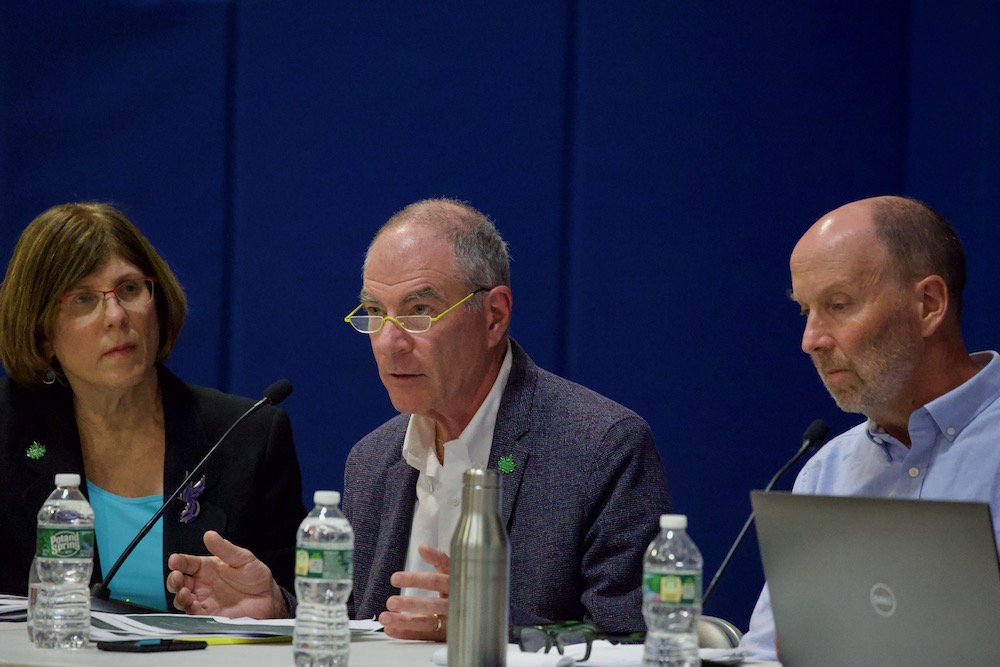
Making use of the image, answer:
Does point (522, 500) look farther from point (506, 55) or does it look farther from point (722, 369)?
point (506, 55)

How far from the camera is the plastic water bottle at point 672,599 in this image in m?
1.34

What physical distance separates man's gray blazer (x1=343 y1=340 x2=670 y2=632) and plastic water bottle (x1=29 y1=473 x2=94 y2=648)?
0.65 m

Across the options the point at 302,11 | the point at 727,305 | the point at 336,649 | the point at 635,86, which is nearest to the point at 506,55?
the point at 635,86

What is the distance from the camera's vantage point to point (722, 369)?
121 inches

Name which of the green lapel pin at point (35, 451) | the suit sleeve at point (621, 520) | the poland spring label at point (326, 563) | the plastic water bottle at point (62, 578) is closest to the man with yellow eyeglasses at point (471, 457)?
the suit sleeve at point (621, 520)

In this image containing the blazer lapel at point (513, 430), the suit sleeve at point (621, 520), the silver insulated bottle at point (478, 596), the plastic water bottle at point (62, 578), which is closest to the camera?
the silver insulated bottle at point (478, 596)

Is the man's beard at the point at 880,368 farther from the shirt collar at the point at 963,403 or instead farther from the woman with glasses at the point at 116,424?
the woman with glasses at the point at 116,424

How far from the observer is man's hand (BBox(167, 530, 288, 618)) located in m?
1.99

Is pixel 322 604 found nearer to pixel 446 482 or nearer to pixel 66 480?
pixel 66 480

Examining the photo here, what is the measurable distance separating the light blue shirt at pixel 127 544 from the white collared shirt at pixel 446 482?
0.65m

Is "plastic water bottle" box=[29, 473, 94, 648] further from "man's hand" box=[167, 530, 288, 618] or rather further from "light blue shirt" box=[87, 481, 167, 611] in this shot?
"light blue shirt" box=[87, 481, 167, 611]

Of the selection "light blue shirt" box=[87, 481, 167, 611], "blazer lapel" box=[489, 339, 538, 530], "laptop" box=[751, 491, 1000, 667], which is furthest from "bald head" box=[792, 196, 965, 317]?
"light blue shirt" box=[87, 481, 167, 611]

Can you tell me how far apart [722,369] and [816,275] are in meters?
1.00

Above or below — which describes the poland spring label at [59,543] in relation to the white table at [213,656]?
above
